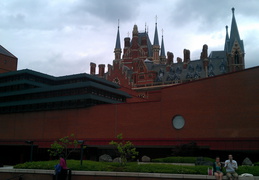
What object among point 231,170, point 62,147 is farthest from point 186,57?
point 231,170

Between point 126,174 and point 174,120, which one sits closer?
point 126,174

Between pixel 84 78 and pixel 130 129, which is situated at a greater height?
pixel 84 78

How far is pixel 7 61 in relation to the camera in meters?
78.5

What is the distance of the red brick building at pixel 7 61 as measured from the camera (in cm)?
7725

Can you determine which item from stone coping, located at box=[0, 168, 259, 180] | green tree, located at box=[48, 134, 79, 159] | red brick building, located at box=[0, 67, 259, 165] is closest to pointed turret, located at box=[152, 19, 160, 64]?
red brick building, located at box=[0, 67, 259, 165]

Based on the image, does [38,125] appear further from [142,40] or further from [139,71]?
[142,40]

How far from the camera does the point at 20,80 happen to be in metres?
63.6

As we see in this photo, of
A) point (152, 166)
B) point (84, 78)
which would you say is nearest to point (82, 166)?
point (152, 166)

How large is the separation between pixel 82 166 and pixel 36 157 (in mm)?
40611

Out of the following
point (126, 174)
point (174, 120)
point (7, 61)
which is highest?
point (7, 61)

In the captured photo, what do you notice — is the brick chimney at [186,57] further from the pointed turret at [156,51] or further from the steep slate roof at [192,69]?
the pointed turret at [156,51]

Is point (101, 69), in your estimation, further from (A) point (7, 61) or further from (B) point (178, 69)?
(A) point (7, 61)

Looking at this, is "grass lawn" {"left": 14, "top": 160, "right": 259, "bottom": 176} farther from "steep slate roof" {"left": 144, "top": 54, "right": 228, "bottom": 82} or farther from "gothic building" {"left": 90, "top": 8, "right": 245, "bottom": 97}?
"steep slate roof" {"left": 144, "top": 54, "right": 228, "bottom": 82}

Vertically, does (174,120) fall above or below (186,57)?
below
